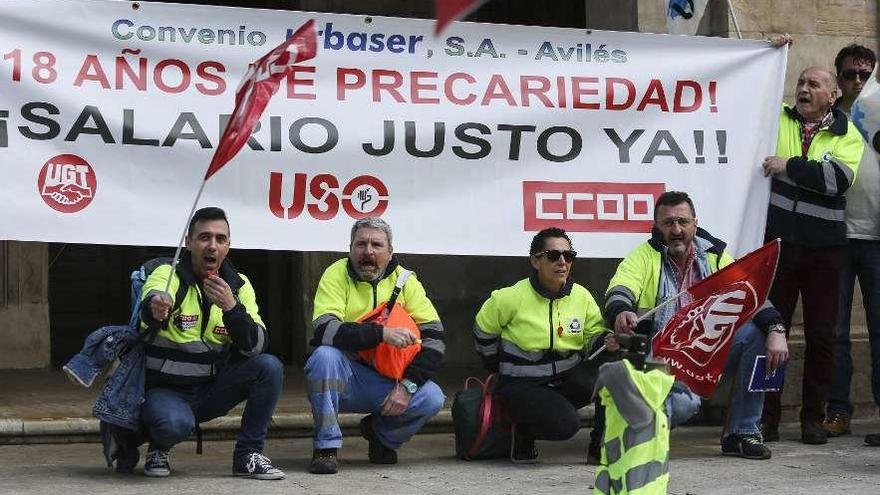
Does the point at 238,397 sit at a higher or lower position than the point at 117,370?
lower

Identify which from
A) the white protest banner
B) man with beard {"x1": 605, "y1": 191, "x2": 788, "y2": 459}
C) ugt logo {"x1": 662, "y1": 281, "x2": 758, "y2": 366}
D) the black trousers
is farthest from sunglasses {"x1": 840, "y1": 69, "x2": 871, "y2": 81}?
the black trousers

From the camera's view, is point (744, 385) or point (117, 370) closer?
point (117, 370)

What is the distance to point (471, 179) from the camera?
329 inches

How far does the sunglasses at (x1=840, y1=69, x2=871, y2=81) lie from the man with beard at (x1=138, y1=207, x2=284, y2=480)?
3461mm

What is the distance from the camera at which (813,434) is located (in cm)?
849

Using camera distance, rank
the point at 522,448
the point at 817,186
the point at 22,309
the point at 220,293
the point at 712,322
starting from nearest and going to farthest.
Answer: the point at 220,293
the point at 712,322
the point at 522,448
the point at 817,186
the point at 22,309

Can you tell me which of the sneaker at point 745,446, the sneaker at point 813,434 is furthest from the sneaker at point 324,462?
the sneaker at point 813,434

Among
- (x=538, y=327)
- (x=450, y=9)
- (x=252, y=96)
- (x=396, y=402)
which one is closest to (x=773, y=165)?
(x=538, y=327)

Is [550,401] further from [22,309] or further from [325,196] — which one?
[22,309]

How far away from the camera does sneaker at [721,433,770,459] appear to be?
794 cm

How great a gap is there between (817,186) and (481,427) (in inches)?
84.1

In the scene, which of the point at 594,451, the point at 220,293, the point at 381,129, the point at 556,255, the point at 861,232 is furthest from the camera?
the point at 861,232

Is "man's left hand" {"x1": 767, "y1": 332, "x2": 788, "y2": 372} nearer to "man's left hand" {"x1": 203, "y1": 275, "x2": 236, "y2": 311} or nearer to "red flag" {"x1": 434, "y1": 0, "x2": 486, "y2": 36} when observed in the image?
"man's left hand" {"x1": 203, "y1": 275, "x2": 236, "y2": 311}

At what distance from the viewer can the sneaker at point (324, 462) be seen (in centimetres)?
738
